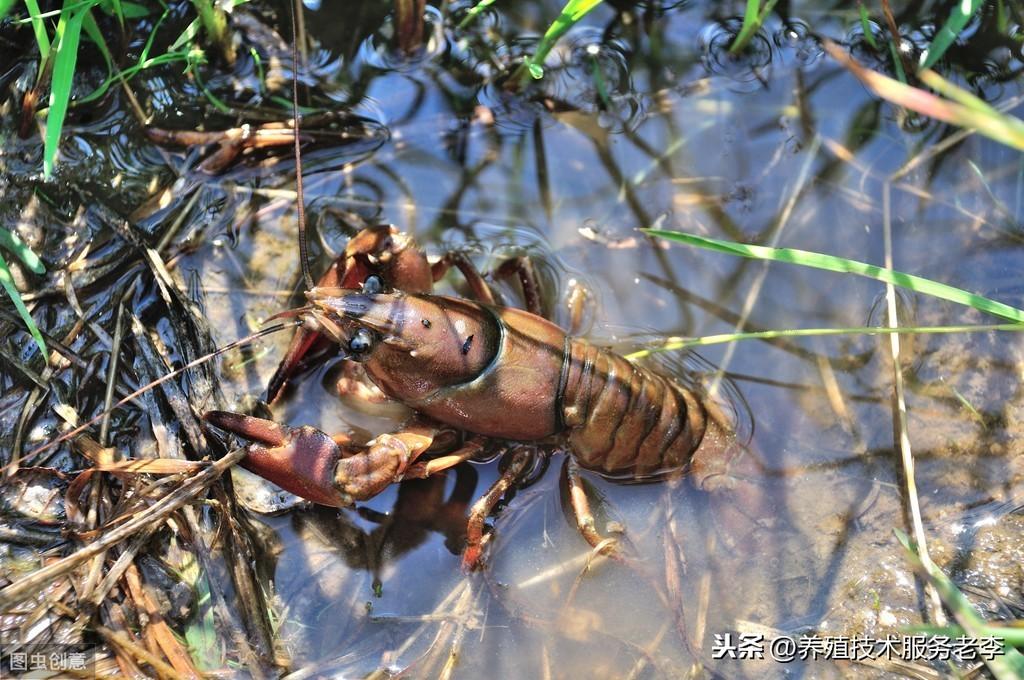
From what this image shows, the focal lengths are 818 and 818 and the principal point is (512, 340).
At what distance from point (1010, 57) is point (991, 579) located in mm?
3249

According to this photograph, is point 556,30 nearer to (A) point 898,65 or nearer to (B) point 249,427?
(A) point 898,65

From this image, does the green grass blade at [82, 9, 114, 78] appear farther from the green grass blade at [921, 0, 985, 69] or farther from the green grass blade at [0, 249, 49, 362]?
the green grass blade at [921, 0, 985, 69]

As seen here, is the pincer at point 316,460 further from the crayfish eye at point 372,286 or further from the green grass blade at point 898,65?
the green grass blade at point 898,65

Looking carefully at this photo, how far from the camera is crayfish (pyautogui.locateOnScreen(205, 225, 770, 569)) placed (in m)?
3.91

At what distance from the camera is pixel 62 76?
3652 millimetres

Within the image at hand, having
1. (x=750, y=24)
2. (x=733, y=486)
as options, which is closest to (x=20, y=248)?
(x=733, y=486)

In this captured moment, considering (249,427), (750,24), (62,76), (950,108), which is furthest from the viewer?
(750,24)

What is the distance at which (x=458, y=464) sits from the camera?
4492 millimetres

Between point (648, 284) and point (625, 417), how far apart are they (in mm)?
883

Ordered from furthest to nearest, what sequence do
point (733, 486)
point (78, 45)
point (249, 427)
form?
point (733, 486)
point (78, 45)
point (249, 427)

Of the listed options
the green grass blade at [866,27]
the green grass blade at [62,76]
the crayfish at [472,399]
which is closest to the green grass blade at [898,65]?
the green grass blade at [866,27]

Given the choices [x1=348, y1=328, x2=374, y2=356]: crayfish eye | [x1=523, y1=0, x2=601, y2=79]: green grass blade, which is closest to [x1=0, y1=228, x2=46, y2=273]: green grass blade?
[x1=348, y1=328, x2=374, y2=356]: crayfish eye

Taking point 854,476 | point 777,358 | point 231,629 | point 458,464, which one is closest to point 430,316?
point 458,464

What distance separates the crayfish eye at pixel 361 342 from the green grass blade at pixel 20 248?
4.92 feet
